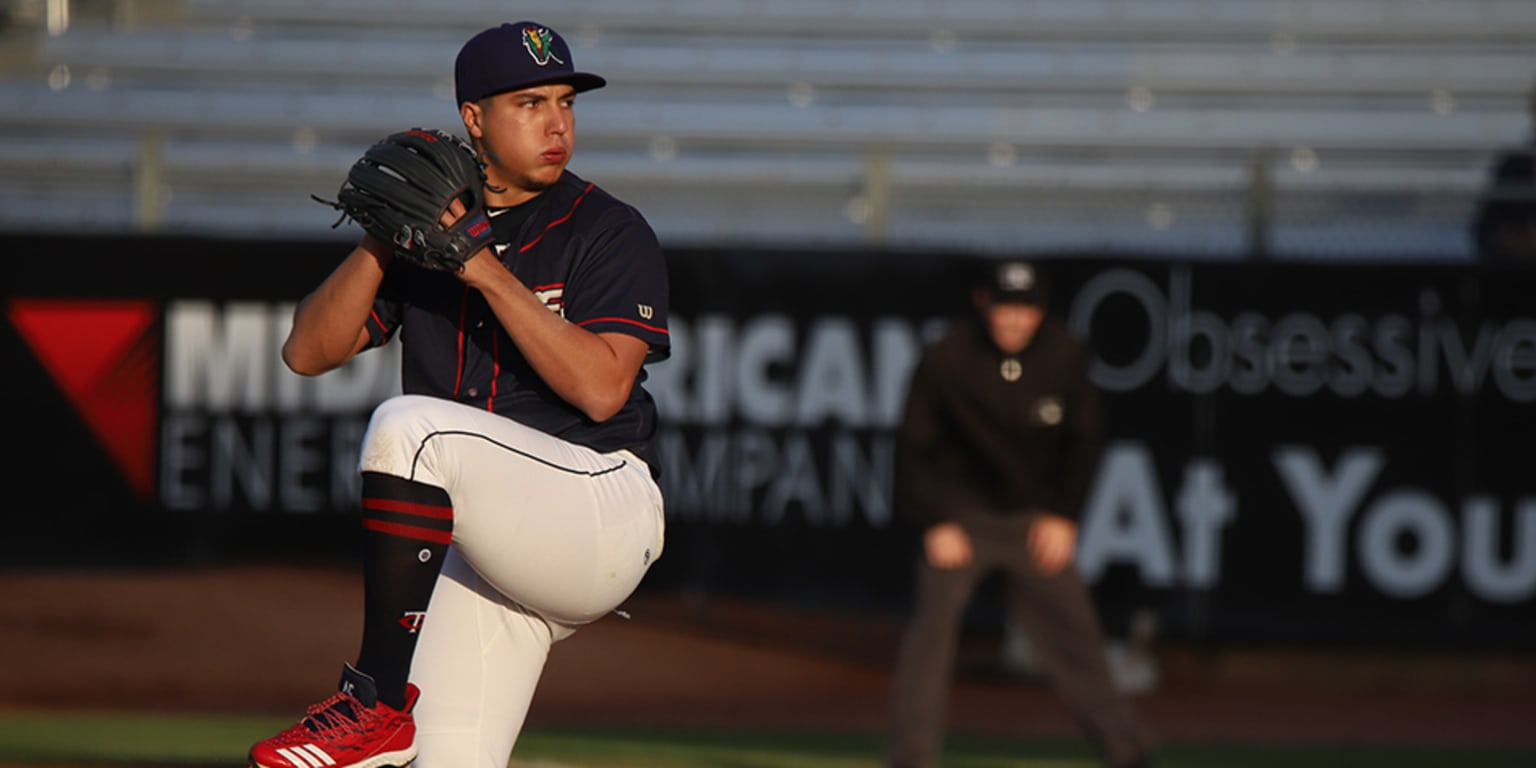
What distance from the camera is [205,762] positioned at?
19.9 feet

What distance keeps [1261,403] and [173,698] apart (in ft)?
17.9

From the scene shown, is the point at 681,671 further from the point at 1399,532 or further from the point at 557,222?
the point at 557,222

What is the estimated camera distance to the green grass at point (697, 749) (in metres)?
6.97

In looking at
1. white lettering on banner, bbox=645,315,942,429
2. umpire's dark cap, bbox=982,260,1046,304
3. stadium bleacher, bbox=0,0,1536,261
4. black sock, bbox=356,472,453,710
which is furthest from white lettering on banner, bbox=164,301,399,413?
black sock, bbox=356,472,453,710

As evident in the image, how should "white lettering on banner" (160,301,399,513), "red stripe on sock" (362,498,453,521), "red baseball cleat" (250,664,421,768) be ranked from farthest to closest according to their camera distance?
"white lettering on banner" (160,301,399,513), "red stripe on sock" (362,498,453,521), "red baseball cleat" (250,664,421,768)

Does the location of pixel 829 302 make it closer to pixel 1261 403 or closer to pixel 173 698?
pixel 1261 403

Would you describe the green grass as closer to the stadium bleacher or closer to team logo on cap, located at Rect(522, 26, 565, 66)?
the stadium bleacher

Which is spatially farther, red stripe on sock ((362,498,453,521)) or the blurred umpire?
→ the blurred umpire

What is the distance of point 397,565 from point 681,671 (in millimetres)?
6283

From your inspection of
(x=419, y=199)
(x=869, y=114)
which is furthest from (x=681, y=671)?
(x=419, y=199)

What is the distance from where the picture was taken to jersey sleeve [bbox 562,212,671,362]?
3.41 metres

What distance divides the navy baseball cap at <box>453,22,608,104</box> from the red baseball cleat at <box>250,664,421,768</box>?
1.09m

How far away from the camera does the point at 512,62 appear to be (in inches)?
133

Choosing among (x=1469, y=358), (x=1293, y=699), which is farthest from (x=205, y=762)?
(x=1469, y=358)
